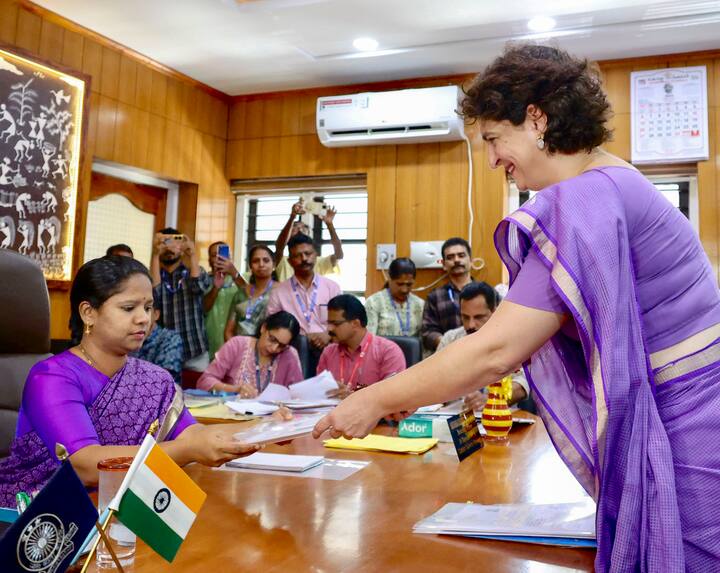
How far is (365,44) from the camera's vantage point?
477 centimetres

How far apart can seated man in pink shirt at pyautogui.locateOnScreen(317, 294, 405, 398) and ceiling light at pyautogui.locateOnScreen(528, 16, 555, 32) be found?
7.05 ft

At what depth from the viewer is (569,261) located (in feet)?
3.11

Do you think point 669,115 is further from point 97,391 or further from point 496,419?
point 97,391

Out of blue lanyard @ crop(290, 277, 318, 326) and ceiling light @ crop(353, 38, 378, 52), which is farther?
ceiling light @ crop(353, 38, 378, 52)

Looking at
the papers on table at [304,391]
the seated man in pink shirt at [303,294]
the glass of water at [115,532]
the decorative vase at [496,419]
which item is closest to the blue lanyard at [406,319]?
the seated man in pink shirt at [303,294]

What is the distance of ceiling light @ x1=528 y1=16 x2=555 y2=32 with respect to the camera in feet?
14.0

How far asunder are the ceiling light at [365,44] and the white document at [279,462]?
12.1ft

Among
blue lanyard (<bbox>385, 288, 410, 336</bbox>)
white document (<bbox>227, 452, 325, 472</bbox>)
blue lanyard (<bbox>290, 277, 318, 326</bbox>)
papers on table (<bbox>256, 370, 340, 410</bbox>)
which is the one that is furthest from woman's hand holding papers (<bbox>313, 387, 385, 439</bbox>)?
blue lanyard (<bbox>385, 288, 410, 336</bbox>)

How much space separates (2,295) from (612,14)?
12.4 ft

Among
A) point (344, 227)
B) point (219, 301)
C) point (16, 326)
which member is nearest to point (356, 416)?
point (16, 326)

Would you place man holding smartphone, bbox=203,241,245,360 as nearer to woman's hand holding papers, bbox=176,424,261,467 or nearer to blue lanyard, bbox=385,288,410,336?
blue lanyard, bbox=385,288,410,336

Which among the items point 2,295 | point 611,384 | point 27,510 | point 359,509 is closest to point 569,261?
point 611,384

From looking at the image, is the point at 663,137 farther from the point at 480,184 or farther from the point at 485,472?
the point at 485,472

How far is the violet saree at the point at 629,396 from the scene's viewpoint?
0.90 m
